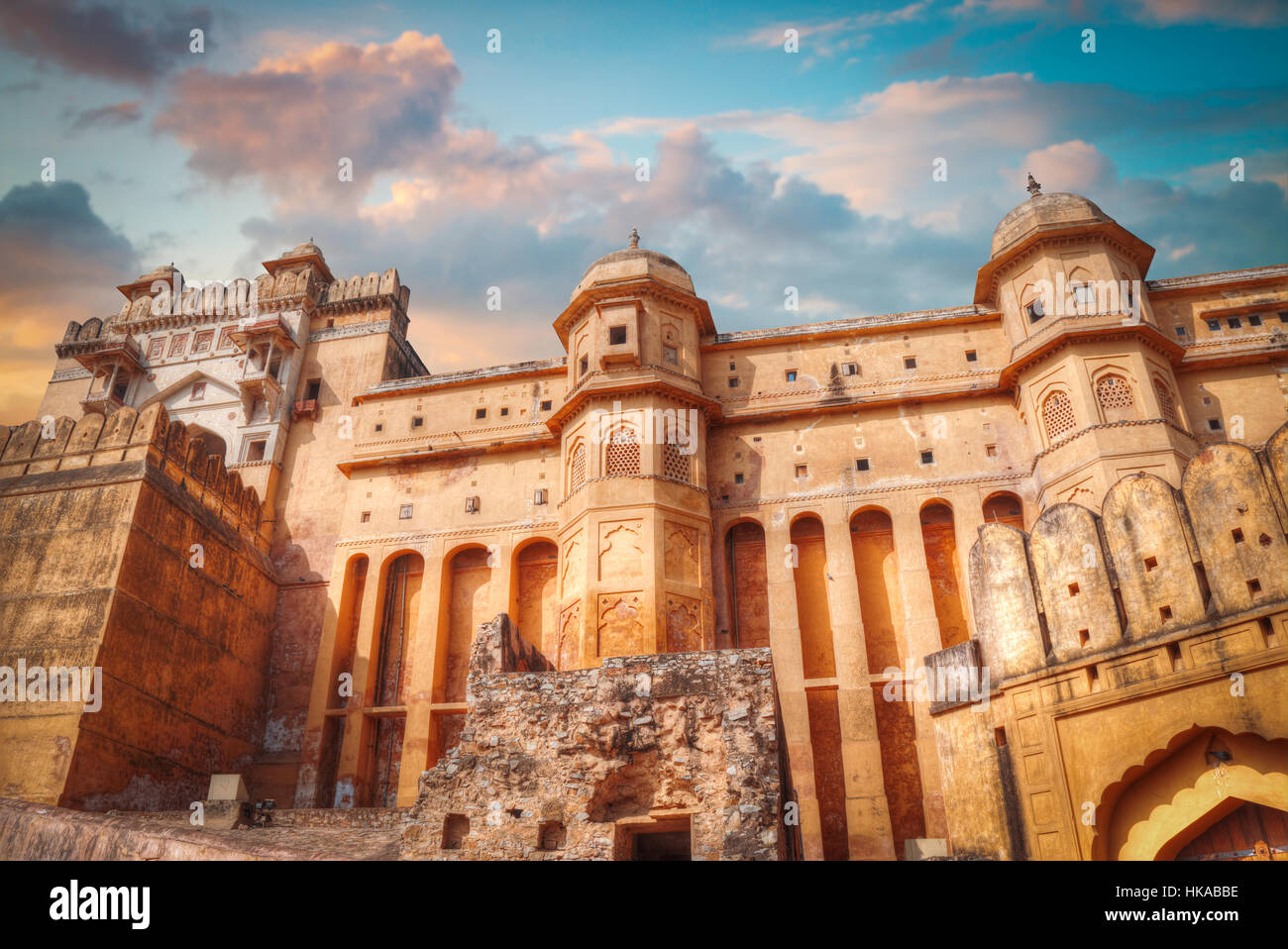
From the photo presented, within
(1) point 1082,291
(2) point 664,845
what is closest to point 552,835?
(2) point 664,845

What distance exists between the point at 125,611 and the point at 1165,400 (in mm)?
24235

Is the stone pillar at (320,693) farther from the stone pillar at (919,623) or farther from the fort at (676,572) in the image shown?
the stone pillar at (919,623)

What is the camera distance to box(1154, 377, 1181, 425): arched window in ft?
69.9

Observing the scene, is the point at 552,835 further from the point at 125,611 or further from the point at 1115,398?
the point at 1115,398

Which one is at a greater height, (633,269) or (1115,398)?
(633,269)

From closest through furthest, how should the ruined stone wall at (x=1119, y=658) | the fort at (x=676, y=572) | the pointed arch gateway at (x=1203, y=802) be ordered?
1. the pointed arch gateway at (x=1203, y=802)
2. the ruined stone wall at (x=1119, y=658)
3. the fort at (x=676, y=572)

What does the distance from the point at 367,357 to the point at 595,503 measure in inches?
492

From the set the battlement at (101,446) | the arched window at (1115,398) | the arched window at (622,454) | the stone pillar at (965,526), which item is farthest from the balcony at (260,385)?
the arched window at (1115,398)

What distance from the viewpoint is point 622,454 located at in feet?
74.7

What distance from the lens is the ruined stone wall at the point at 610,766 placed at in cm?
986

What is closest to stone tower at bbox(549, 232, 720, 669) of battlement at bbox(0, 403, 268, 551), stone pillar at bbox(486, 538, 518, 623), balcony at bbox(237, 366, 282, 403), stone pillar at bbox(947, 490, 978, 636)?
stone pillar at bbox(486, 538, 518, 623)

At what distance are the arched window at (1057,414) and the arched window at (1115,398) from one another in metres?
0.70

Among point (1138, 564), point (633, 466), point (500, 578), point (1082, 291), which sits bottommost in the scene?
point (1138, 564)

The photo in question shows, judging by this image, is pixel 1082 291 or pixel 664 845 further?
pixel 1082 291
